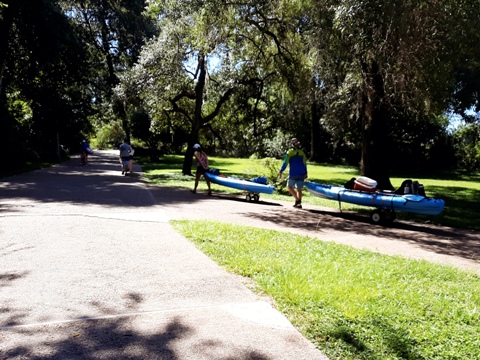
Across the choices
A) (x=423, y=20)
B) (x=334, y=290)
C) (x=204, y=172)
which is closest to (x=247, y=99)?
(x=204, y=172)

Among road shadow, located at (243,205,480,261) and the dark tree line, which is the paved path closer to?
road shadow, located at (243,205,480,261)

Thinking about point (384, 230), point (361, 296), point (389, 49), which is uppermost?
point (389, 49)

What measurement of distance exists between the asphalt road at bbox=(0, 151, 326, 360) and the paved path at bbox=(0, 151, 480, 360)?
1 cm

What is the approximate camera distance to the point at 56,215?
8461 millimetres

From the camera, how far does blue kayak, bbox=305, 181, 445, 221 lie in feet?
31.1

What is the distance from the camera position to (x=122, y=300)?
13.9 feet

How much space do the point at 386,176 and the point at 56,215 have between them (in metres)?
11.3

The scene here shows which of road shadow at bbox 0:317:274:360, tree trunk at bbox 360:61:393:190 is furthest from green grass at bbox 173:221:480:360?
tree trunk at bbox 360:61:393:190

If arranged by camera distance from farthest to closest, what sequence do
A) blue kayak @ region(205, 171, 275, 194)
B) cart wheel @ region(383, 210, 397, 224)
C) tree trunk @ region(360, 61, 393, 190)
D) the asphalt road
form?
tree trunk @ region(360, 61, 393, 190) → blue kayak @ region(205, 171, 275, 194) → cart wheel @ region(383, 210, 397, 224) → the asphalt road

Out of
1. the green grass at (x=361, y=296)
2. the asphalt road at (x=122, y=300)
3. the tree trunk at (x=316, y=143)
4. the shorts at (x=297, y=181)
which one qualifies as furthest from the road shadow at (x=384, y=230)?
the tree trunk at (x=316, y=143)

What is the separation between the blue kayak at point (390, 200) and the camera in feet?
31.1

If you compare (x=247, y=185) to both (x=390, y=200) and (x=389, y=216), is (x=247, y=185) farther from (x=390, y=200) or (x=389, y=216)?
(x=390, y=200)

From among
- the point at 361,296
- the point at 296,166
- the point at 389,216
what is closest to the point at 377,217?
the point at 389,216

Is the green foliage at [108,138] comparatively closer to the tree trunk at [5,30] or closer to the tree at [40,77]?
the tree at [40,77]
